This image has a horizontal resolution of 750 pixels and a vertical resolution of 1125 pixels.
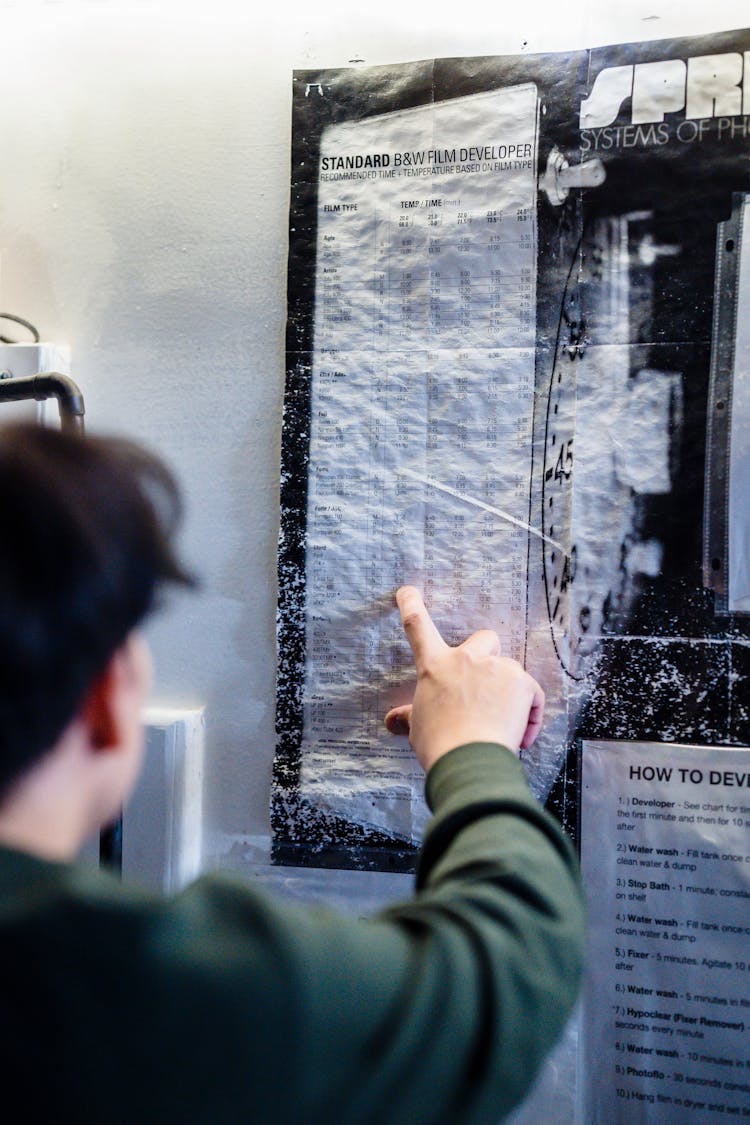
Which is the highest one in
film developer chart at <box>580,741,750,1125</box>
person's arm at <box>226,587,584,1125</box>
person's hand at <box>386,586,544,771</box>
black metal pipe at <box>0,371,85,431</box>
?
black metal pipe at <box>0,371,85,431</box>

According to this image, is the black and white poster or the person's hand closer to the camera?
the person's hand

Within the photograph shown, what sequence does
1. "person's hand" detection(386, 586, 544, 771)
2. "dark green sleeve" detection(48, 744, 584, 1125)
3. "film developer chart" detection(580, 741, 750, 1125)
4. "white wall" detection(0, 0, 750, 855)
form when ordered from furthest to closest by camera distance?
"white wall" detection(0, 0, 750, 855), "film developer chart" detection(580, 741, 750, 1125), "person's hand" detection(386, 586, 544, 771), "dark green sleeve" detection(48, 744, 584, 1125)

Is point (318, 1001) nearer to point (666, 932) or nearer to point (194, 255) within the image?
point (666, 932)

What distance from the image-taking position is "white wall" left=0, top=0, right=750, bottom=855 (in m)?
0.99

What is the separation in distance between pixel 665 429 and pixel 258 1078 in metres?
0.71

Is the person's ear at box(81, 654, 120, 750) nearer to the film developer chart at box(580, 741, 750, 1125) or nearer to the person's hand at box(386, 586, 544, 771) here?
the person's hand at box(386, 586, 544, 771)

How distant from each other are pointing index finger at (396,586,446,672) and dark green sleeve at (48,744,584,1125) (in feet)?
1.14

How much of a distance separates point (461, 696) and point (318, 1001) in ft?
1.25

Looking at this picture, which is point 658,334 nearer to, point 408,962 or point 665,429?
point 665,429

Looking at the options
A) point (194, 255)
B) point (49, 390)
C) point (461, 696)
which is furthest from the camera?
point (194, 255)

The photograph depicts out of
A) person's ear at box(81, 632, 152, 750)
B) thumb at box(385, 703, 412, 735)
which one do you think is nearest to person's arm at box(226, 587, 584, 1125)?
person's ear at box(81, 632, 152, 750)

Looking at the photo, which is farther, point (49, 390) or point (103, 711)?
point (49, 390)

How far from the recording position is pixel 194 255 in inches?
39.8

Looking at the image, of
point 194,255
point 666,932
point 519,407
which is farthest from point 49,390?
point 666,932
